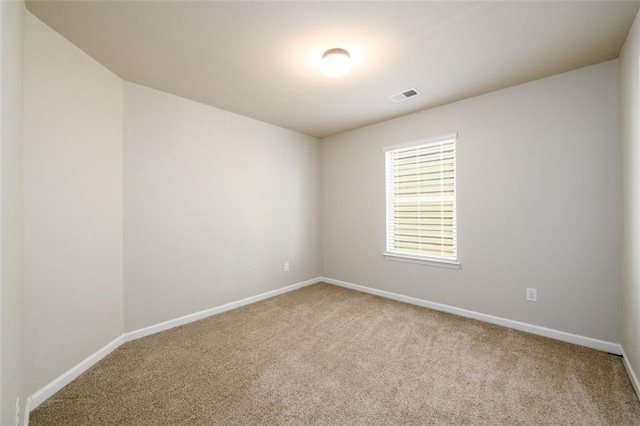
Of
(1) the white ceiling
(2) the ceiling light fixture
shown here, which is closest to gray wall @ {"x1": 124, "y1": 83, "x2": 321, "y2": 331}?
(1) the white ceiling

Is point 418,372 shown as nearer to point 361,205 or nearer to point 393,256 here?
point 393,256

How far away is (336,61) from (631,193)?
2.39 meters

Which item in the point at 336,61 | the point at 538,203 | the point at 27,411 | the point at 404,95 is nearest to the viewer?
the point at 27,411

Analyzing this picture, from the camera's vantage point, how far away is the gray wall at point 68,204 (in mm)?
1828

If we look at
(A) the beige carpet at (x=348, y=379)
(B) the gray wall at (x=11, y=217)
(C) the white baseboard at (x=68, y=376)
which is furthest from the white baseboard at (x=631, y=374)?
(C) the white baseboard at (x=68, y=376)

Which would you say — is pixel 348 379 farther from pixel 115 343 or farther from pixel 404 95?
pixel 404 95

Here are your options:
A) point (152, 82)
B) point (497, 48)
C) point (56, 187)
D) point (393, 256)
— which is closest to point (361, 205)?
point (393, 256)

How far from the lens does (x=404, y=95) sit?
3062 millimetres

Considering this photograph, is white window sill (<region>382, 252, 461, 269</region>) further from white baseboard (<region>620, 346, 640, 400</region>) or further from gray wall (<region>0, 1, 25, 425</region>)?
gray wall (<region>0, 1, 25, 425</region>)

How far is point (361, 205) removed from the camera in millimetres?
4234

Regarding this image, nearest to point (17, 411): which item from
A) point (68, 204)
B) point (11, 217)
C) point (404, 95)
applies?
point (11, 217)

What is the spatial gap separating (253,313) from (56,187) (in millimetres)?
2255

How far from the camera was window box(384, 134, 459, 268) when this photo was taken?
11.0 ft

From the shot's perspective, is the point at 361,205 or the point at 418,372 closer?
the point at 418,372
